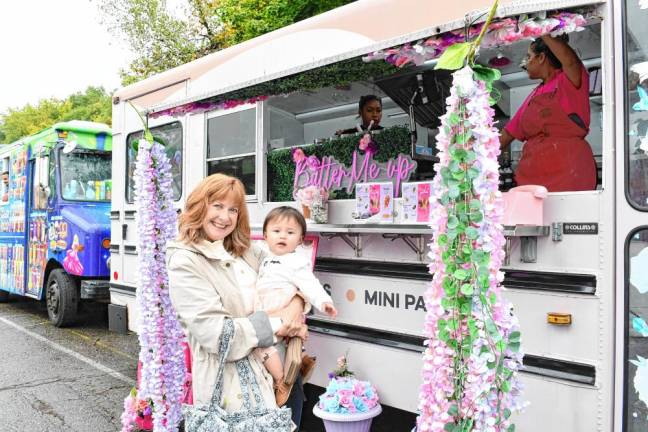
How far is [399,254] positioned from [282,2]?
12.5 m

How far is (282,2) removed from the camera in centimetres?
1477

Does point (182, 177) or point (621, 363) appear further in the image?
point (182, 177)

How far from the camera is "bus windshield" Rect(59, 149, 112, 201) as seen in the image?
857 cm

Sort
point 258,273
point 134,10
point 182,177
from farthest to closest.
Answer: point 134,10 < point 182,177 < point 258,273

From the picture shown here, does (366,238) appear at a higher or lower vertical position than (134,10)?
lower

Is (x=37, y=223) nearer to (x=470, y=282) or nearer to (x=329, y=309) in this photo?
(x=329, y=309)

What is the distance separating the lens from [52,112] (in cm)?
5078

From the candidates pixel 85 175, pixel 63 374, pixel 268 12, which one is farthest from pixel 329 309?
pixel 268 12

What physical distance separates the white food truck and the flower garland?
0.47 meters

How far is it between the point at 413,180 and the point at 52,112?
5300cm

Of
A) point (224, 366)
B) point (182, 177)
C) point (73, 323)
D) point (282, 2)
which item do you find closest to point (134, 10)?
point (282, 2)

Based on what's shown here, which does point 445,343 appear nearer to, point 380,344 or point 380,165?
point 380,344

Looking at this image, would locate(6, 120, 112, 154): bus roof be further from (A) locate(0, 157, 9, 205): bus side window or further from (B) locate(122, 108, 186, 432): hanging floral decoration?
(B) locate(122, 108, 186, 432): hanging floral decoration

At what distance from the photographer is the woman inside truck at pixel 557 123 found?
322cm
